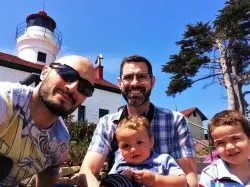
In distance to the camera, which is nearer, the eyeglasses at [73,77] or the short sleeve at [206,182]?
the short sleeve at [206,182]

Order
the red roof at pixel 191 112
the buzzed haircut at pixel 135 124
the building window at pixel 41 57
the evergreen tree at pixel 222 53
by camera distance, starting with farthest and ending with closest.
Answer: the red roof at pixel 191 112 → the building window at pixel 41 57 → the evergreen tree at pixel 222 53 → the buzzed haircut at pixel 135 124

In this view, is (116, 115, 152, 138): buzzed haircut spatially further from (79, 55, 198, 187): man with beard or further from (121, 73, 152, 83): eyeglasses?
(121, 73, 152, 83): eyeglasses

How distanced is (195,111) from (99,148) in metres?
43.2

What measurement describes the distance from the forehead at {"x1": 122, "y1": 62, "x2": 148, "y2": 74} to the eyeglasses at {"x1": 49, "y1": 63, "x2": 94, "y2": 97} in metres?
0.59

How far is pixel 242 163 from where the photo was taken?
3039mm

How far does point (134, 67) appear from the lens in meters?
3.68

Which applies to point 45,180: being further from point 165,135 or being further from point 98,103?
point 98,103

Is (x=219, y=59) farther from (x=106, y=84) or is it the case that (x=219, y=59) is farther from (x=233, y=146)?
(x=233, y=146)

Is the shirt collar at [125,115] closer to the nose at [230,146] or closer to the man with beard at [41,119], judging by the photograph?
the man with beard at [41,119]

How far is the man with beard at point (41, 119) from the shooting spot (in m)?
2.89

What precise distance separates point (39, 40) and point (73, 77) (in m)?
28.3

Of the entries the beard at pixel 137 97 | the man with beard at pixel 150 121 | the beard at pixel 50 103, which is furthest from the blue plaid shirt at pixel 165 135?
the beard at pixel 50 103

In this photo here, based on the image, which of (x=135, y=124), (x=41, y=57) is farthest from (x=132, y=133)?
(x=41, y=57)

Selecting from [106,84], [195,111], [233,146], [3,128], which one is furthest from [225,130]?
[195,111]
